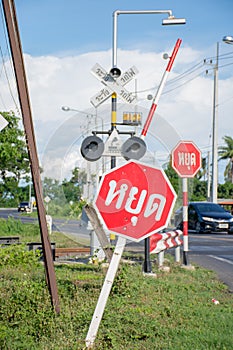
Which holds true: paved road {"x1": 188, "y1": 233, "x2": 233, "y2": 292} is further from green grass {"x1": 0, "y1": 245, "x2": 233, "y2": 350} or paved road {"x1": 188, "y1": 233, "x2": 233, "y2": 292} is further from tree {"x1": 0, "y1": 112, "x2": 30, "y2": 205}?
tree {"x1": 0, "y1": 112, "x2": 30, "y2": 205}

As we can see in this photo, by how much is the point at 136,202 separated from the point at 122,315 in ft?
6.65

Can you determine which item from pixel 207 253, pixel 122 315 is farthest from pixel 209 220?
pixel 122 315

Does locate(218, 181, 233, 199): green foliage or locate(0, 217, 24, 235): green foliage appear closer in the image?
locate(0, 217, 24, 235): green foliage

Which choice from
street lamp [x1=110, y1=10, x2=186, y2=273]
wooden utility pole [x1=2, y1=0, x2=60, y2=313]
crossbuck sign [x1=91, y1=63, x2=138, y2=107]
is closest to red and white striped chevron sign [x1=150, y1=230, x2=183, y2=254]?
street lamp [x1=110, y1=10, x2=186, y2=273]

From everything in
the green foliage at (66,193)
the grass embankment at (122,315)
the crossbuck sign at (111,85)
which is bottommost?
the grass embankment at (122,315)

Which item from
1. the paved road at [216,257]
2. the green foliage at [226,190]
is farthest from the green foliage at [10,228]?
the green foliage at [226,190]

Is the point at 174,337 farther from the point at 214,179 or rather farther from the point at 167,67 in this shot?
the point at 214,179

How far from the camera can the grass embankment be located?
6.26 metres

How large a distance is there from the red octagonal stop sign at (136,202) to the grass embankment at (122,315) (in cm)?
122

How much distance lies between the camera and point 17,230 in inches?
1025

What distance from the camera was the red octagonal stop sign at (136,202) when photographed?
19.1 ft

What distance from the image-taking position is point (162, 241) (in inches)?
487

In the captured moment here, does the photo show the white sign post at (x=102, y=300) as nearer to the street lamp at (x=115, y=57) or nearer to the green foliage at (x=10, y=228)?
the street lamp at (x=115, y=57)

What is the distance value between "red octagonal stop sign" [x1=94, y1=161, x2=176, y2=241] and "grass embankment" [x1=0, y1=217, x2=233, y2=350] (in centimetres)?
122
